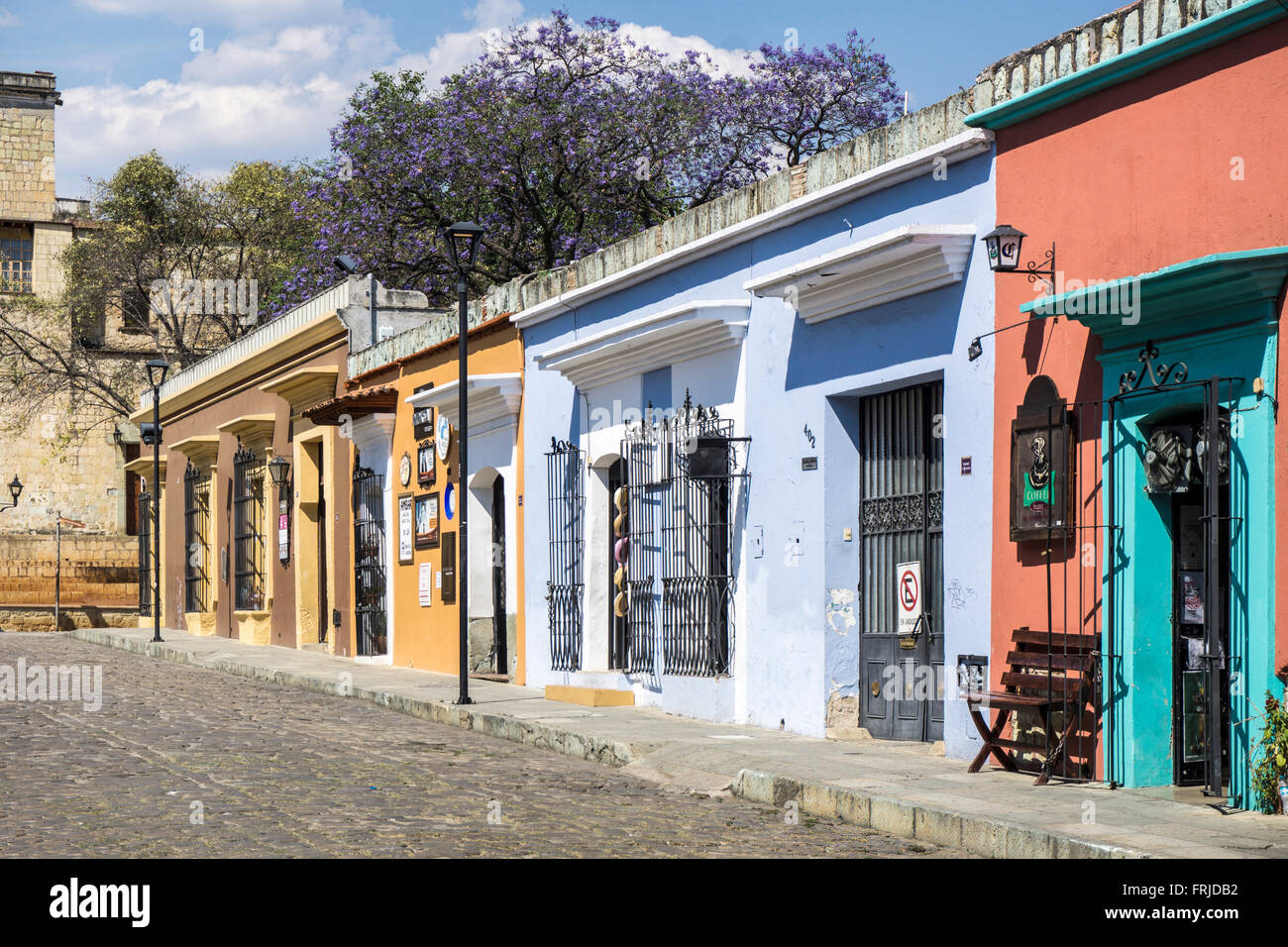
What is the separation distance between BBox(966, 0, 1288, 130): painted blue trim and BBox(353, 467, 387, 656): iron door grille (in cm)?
1309

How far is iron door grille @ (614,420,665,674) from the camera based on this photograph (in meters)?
14.1

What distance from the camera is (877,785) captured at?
8.67 metres

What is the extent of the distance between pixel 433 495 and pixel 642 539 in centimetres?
551

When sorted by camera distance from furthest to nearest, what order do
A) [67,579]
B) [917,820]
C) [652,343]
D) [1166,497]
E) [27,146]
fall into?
[27,146]
[67,579]
[652,343]
[1166,497]
[917,820]

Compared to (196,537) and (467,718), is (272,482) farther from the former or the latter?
(467,718)

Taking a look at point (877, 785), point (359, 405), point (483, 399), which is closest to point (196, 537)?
point (359, 405)

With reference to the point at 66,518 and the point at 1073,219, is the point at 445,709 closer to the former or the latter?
the point at 1073,219

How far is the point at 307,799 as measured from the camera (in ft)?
28.2

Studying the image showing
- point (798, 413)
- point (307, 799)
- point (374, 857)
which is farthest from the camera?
point (798, 413)

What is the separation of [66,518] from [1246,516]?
44.4 m

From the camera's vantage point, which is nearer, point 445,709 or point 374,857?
point 374,857
